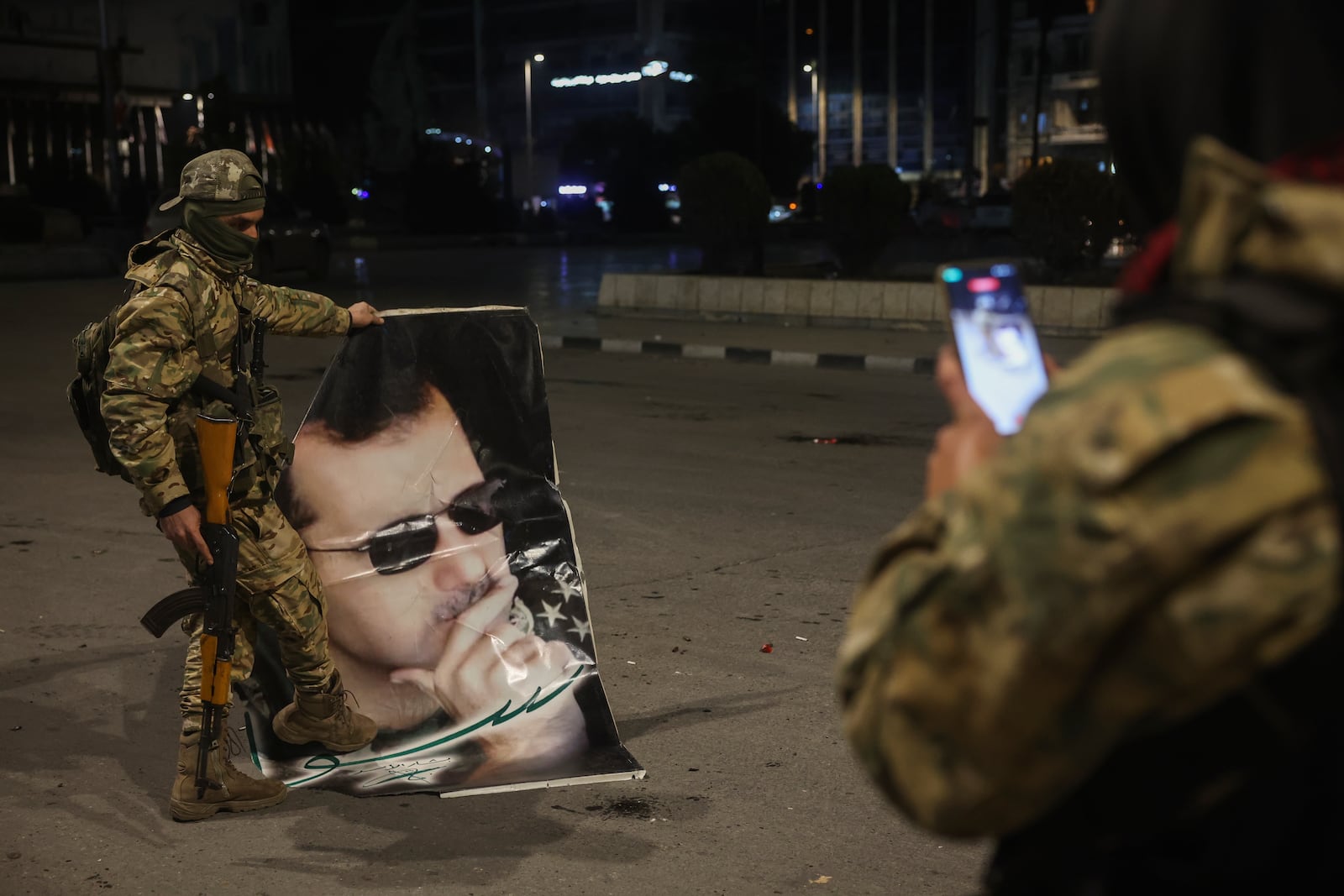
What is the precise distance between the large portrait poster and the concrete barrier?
498 inches

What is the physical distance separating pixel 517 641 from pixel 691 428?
6.37m

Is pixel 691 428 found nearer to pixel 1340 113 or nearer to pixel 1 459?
pixel 1 459

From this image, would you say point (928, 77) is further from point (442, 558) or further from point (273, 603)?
point (273, 603)

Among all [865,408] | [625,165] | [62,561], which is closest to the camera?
[62,561]

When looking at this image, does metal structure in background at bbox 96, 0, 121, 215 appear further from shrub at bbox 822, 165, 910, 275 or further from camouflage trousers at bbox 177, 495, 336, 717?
camouflage trousers at bbox 177, 495, 336, 717

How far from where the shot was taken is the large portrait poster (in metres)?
4.41

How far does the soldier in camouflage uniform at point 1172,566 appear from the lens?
2.99 feet

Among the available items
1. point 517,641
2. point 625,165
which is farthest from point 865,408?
point 625,165

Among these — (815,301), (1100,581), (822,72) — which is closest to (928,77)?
(822,72)

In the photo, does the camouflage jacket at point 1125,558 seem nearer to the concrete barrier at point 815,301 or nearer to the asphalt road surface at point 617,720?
the asphalt road surface at point 617,720

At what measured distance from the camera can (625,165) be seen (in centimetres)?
6462

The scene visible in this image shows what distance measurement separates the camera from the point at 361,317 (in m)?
4.27

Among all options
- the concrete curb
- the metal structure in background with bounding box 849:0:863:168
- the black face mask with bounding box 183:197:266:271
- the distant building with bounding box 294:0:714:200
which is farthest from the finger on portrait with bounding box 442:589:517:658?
the metal structure in background with bounding box 849:0:863:168

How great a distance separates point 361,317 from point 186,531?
81 centimetres
